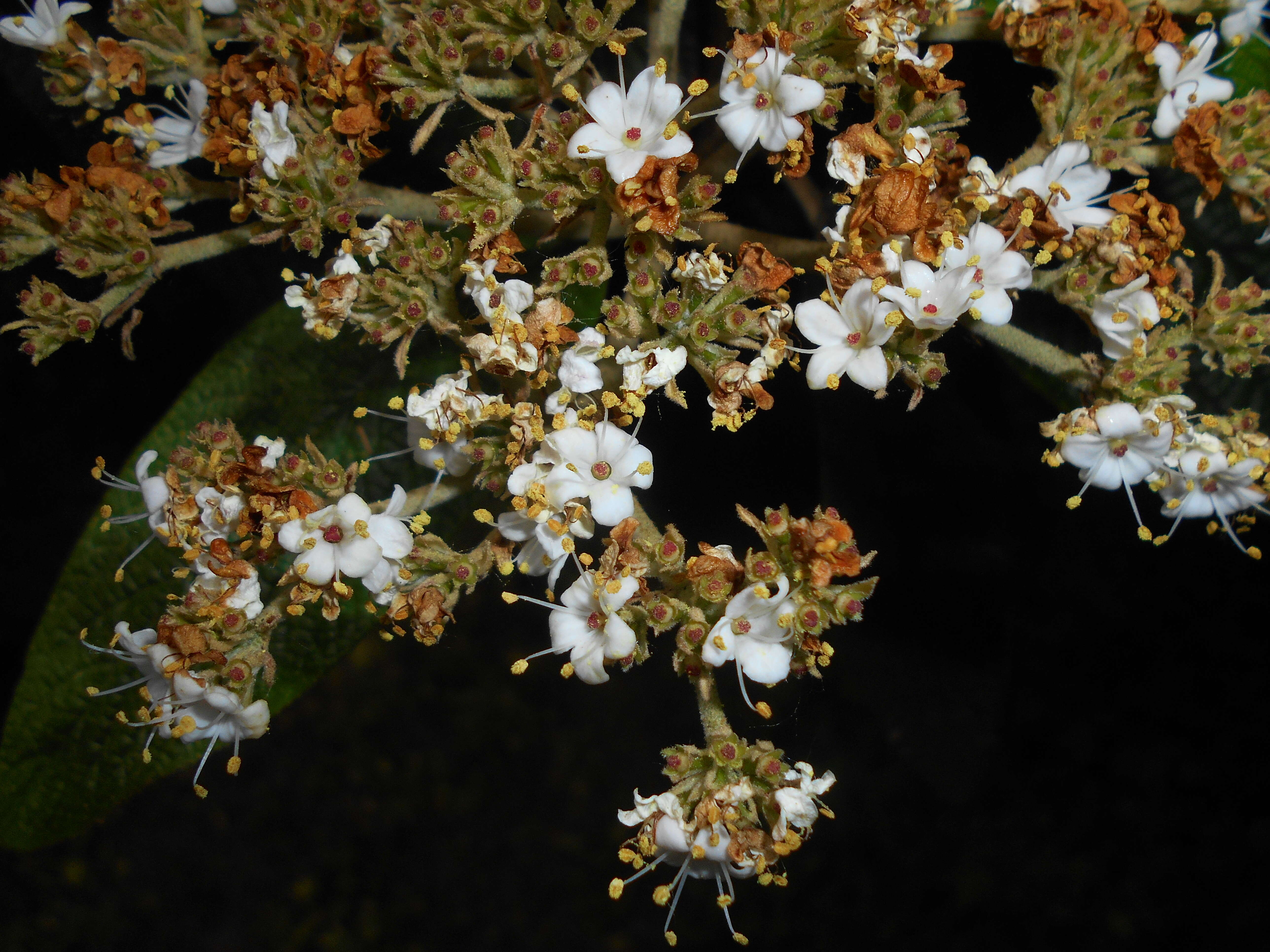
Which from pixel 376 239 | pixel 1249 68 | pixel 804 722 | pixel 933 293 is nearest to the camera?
pixel 933 293

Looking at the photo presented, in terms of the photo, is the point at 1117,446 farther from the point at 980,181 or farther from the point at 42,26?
the point at 42,26

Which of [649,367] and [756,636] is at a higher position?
[649,367]

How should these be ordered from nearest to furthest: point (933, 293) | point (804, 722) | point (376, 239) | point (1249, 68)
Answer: point (933, 293) < point (376, 239) < point (1249, 68) < point (804, 722)

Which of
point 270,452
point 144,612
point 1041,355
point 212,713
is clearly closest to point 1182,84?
point 1041,355

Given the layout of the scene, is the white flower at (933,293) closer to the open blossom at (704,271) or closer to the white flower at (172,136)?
the open blossom at (704,271)

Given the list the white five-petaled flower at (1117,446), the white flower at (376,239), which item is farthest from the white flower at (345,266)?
the white five-petaled flower at (1117,446)

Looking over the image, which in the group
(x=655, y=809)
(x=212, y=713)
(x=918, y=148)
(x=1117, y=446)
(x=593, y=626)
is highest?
(x=918, y=148)

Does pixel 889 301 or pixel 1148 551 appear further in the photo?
pixel 1148 551

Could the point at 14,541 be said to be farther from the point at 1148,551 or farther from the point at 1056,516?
the point at 1148,551

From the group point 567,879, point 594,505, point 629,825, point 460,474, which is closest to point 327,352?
point 460,474
